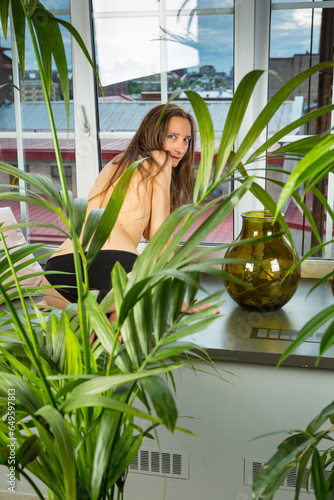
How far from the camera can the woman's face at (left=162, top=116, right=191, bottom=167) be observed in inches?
62.1

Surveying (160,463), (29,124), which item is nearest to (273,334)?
(160,463)

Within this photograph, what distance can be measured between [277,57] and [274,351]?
2.56 feet

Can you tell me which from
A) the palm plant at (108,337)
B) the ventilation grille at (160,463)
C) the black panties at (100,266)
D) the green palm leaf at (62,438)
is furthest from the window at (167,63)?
the green palm leaf at (62,438)

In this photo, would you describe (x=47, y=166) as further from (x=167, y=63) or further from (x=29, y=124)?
(x=167, y=63)

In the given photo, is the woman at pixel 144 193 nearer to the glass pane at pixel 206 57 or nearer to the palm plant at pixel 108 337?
the glass pane at pixel 206 57

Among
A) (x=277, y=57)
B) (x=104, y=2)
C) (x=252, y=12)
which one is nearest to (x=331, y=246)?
(x=277, y=57)

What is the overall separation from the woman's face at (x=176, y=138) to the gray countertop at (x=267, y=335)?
0.44 m

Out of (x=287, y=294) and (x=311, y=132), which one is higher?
(x=311, y=132)

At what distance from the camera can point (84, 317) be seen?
85 cm

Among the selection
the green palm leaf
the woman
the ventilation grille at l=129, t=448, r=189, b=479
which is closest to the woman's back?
the woman

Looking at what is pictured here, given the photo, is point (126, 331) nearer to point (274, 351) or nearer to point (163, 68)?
point (274, 351)

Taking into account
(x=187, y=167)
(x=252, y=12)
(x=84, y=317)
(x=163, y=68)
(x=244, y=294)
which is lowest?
(x=244, y=294)

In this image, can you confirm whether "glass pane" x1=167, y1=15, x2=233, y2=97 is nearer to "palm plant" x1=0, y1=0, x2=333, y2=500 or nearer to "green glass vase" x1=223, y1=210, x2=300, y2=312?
"green glass vase" x1=223, y1=210, x2=300, y2=312

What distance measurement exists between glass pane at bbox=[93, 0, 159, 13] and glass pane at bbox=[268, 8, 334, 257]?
35 centimetres
